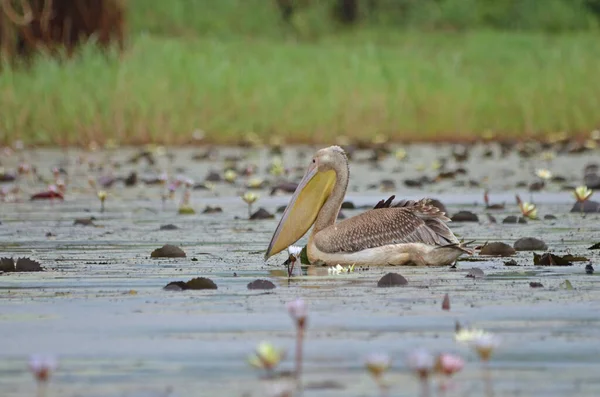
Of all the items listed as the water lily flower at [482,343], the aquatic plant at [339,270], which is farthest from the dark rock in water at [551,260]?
the water lily flower at [482,343]

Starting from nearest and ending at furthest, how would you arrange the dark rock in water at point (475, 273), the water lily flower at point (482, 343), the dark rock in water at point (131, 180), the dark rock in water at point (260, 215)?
the water lily flower at point (482, 343) → the dark rock in water at point (475, 273) → the dark rock in water at point (260, 215) → the dark rock in water at point (131, 180)

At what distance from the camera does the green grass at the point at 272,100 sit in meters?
20.7

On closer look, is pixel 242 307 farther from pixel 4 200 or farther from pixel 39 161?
pixel 39 161

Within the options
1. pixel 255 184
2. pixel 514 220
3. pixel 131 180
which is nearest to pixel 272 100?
pixel 131 180

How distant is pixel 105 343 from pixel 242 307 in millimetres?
1082

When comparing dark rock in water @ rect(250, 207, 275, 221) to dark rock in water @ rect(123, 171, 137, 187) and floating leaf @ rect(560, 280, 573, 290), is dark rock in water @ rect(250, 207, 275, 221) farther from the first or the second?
floating leaf @ rect(560, 280, 573, 290)

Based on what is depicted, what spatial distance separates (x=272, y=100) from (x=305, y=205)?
43.0 feet

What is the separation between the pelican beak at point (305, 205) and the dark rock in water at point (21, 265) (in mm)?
1417

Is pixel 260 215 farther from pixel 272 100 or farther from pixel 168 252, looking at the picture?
pixel 272 100

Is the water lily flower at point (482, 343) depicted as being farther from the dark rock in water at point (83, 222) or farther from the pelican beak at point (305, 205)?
the dark rock in water at point (83, 222)

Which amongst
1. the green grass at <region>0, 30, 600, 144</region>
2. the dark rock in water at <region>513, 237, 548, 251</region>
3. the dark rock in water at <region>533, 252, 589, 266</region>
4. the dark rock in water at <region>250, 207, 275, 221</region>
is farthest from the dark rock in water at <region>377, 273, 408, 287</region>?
the green grass at <region>0, 30, 600, 144</region>

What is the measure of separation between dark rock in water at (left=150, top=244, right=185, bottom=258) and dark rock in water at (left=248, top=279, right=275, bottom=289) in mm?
1618

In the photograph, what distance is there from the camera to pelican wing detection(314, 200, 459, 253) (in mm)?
8453

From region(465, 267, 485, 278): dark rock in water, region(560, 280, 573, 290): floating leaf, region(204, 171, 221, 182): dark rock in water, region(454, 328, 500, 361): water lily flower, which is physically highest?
region(204, 171, 221, 182): dark rock in water
